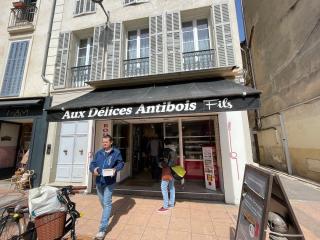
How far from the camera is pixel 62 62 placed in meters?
7.41

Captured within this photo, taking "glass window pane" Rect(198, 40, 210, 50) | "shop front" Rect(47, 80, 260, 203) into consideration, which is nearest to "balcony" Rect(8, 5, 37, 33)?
"shop front" Rect(47, 80, 260, 203)

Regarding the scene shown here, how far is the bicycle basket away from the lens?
2499mm

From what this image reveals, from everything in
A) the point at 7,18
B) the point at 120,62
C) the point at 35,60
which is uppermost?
the point at 7,18

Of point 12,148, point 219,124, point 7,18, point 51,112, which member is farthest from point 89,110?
point 7,18

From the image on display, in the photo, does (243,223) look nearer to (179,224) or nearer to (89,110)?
(179,224)

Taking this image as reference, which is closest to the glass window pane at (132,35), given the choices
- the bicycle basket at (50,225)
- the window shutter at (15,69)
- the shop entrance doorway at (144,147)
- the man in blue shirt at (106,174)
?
the shop entrance doorway at (144,147)

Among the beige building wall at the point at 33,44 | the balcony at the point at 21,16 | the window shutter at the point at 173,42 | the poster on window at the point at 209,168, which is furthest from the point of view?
the balcony at the point at 21,16

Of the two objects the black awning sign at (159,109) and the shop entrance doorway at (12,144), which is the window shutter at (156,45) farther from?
the shop entrance doorway at (12,144)

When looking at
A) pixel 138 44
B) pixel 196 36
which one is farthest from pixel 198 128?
pixel 138 44

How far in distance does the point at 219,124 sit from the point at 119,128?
13.8 ft

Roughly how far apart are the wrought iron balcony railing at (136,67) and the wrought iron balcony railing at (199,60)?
154 cm

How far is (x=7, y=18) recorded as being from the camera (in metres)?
8.81

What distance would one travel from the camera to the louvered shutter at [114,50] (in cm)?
683

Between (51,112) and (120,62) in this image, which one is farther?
(120,62)
